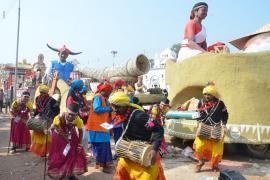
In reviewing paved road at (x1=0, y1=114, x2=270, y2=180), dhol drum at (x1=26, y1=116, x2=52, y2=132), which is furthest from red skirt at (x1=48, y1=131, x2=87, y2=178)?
dhol drum at (x1=26, y1=116, x2=52, y2=132)

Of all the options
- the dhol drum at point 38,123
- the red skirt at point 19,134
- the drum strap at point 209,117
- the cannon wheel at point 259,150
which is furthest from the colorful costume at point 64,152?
the cannon wheel at point 259,150

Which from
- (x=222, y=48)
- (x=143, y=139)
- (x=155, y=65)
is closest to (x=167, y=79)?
(x=222, y=48)

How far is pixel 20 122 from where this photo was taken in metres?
7.98

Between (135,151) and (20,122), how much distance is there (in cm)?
508

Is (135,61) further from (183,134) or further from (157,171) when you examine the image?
(157,171)

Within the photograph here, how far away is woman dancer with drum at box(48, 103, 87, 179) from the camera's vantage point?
5191 mm

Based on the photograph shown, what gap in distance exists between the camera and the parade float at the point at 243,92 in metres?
6.77

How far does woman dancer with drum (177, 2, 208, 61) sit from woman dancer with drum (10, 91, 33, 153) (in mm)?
3884

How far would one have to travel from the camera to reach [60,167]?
17.1 ft

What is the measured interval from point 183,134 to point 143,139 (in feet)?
13.1

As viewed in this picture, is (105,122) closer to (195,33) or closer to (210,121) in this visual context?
(210,121)

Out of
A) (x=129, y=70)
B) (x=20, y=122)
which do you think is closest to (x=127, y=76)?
(x=129, y=70)

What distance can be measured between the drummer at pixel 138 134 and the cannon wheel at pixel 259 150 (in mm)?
3934

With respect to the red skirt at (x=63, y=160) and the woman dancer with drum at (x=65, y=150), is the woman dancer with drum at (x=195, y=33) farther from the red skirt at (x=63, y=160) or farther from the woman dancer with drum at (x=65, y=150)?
the red skirt at (x=63, y=160)
